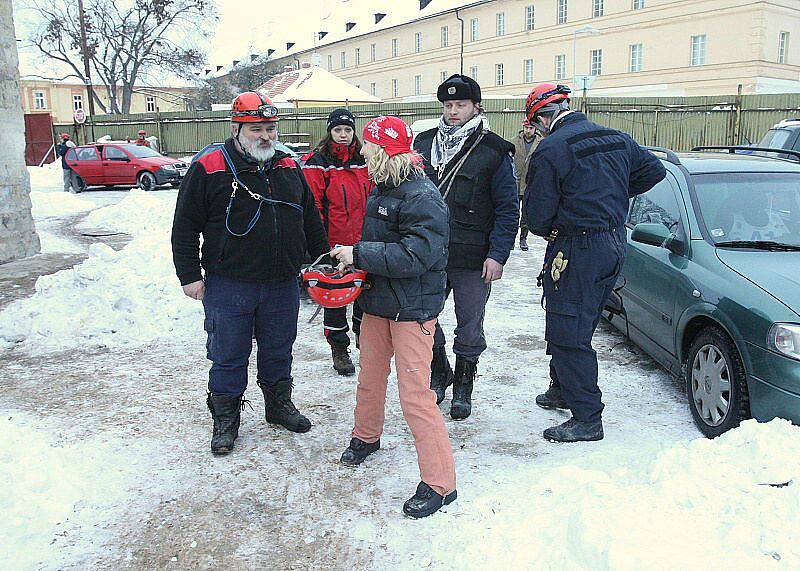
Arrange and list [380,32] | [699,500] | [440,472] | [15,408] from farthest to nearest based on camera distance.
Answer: [380,32], [15,408], [440,472], [699,500]

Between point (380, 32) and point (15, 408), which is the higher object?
point (380, 32)

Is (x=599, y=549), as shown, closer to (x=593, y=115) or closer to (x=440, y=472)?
(x=440, y=472)

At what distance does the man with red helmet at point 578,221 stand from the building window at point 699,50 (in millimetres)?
40169

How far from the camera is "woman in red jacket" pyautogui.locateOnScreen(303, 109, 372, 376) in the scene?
5.18 meters

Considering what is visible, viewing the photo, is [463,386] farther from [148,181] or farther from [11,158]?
[148,181]

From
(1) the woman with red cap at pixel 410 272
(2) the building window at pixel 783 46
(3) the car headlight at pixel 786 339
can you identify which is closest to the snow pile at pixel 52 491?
(1) the woman with red cap at pixel 410 272

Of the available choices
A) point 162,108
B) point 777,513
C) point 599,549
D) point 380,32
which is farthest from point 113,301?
point 162,108

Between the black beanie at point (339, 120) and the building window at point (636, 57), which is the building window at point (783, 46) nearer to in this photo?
the building window at point (636, 57)

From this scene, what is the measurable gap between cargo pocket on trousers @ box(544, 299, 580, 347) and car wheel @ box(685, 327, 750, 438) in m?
0.83

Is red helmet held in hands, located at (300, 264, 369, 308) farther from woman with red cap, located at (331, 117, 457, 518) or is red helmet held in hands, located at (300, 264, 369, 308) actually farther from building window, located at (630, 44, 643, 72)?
building window, located at (630, 44, 643, 72)

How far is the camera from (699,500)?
302cm

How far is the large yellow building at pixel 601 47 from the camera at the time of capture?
3759 centimetres

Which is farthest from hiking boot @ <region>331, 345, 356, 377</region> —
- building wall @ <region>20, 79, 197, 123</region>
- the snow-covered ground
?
building wall @ <region>20, 79, 197, 123</region>

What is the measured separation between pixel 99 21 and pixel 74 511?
153ft
